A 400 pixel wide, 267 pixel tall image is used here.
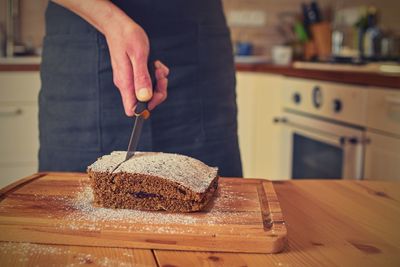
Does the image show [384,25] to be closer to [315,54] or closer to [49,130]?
[315,54]

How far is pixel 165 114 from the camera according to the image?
3.52ft

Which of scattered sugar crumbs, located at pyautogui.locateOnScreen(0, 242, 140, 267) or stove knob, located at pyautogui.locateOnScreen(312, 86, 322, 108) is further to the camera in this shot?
stove knob, located at pyautogui.locateOnScreen(312, 86, 322, 108)

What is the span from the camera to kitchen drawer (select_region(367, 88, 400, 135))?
1.70m

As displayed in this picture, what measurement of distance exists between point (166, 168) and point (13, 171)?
81.6 inches

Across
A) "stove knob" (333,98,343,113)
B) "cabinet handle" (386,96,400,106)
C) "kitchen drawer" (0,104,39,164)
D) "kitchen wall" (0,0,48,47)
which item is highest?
"kitchen wall" (0,0,48,47)

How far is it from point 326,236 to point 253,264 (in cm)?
11

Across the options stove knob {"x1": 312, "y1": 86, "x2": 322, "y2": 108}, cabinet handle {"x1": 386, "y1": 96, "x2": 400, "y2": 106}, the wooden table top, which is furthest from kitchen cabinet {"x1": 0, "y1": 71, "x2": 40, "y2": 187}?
the wooden table top

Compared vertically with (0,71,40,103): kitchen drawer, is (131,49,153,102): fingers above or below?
above

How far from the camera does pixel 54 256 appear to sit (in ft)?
1.74

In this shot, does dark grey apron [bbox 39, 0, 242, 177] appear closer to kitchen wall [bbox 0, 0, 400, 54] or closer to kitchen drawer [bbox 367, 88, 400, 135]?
kitchen drawer [bbox 367, 88, 400, 135]

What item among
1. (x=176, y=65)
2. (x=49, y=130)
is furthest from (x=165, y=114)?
(x=49, y=130)

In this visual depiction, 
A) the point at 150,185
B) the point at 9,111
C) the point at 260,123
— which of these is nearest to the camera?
the point at 150,185

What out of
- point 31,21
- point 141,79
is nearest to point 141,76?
point 141,79

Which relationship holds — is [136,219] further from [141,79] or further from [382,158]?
[382,158]
